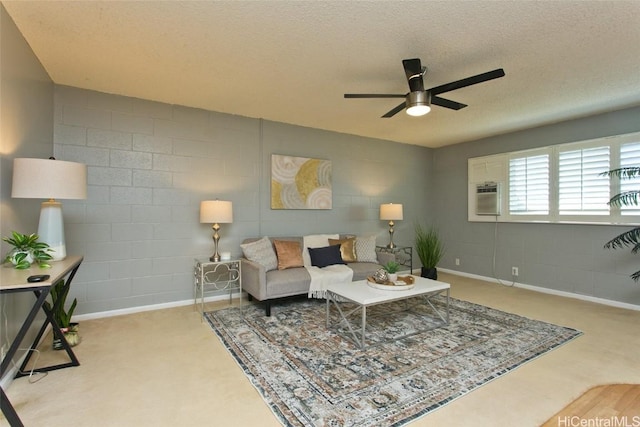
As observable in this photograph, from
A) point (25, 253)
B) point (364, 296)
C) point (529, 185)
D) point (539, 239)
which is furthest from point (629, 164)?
point (25, 253)

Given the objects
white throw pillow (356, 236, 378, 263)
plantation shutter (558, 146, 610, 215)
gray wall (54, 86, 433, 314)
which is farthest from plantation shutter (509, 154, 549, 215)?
gray wall (54, 86, 433, 314)

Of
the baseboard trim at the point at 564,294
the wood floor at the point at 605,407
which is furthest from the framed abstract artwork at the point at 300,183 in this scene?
the wood floor at the point at 605,407

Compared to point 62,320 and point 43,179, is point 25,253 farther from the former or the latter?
point 62,320

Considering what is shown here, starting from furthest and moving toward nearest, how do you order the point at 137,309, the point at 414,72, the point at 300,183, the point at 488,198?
1. the point at 488,198
2. the point at 300,183
3. the point at 137,309
4. the point at 414,72

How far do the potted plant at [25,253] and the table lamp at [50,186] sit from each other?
0.54 ft

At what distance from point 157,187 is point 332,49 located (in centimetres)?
253

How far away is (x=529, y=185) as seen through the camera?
182 inches

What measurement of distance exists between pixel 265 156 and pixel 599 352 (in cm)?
403

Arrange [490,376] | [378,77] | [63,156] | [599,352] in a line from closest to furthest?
1. [490,376]
2. [599,352]
3. [378,77]
4. [63,156]

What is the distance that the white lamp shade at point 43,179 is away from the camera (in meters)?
1.88

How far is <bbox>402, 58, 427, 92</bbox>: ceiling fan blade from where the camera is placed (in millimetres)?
2188

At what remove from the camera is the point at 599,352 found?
2.46m

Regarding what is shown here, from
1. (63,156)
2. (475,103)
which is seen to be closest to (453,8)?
(475,103)

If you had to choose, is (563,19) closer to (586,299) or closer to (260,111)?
(260,111)
